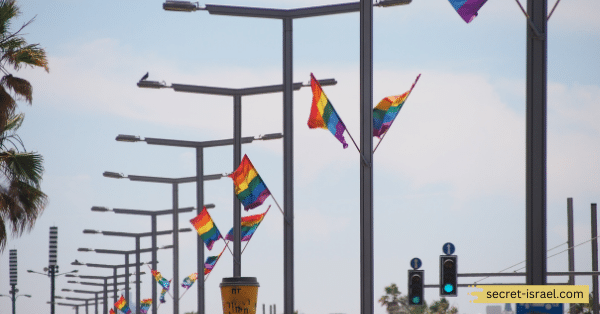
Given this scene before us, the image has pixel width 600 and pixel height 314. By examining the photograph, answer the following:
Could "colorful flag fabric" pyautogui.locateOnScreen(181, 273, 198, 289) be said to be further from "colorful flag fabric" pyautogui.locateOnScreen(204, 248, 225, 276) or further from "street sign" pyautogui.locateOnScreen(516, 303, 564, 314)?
"street sign" pyautogui.locateOnScreen(516, 303, 564, 314)

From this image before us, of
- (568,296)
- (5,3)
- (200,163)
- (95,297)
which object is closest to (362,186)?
(568,296)

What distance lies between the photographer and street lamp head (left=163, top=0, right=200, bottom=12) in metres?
19.7

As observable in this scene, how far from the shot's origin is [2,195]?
22328 millimetres

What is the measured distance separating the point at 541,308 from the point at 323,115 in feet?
21.6

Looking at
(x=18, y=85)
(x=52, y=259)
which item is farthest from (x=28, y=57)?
(x=52, y=259)

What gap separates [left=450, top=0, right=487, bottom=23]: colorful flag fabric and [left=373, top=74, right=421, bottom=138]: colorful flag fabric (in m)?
3.69

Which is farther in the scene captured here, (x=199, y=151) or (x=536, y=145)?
(x=199, y=151)

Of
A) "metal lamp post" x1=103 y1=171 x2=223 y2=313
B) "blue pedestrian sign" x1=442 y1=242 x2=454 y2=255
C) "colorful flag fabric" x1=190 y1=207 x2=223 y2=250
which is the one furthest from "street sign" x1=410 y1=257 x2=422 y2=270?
"metal lamp post" x1=103 y1=171 x2=223 y2=313

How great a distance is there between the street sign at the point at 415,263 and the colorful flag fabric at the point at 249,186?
3.64 meters

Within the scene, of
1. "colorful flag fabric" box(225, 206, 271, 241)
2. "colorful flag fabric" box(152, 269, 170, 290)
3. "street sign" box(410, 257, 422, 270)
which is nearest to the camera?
"street sign" box(410, 257, 422, 270)

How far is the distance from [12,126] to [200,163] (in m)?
8.04

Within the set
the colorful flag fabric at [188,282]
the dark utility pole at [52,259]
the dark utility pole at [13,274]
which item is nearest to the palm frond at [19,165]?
the colorful flag fabric at [188,282]

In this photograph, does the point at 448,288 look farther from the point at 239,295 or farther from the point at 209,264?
the point at 209,264

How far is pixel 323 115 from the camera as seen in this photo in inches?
658
